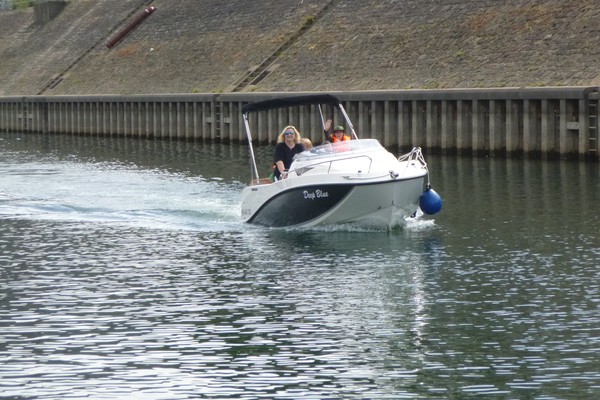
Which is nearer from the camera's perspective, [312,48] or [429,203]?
[429,203]

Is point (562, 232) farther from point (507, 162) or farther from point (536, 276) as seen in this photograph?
point (507, 162)

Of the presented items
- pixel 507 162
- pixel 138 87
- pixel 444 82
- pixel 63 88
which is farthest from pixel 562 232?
pixel 63 88

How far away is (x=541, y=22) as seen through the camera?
168ft

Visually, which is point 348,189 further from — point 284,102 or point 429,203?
point 284,102

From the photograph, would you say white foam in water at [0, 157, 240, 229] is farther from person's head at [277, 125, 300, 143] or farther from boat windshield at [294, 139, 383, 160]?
boat windshield at [294, 139, 383, 160]

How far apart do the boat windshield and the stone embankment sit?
18872 millimetres

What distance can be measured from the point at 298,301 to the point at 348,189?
24.6 ft

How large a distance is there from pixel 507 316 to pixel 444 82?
110 ft

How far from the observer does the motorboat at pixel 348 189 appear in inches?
1042

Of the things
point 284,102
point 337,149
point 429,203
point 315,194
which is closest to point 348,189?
point 315,194

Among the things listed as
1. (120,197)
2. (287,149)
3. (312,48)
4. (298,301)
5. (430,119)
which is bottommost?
(298,301)

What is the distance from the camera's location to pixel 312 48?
62.5 metres

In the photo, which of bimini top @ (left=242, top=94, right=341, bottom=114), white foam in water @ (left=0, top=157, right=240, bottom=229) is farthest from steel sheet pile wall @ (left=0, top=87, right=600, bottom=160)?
bimini top @ (left=242, top=94, right=341, bottom=114)

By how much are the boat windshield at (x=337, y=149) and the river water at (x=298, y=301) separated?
162cm
